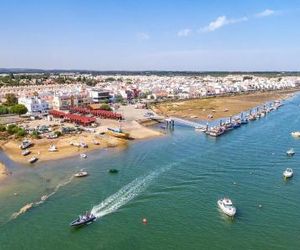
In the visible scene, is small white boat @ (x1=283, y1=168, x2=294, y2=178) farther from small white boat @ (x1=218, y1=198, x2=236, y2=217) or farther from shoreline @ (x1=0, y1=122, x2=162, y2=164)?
shoreline @ (x1=0, y1=122, x2=162, y2=164)

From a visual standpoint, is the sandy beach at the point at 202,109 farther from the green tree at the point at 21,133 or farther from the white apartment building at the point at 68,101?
the green tree at the point at 21,133

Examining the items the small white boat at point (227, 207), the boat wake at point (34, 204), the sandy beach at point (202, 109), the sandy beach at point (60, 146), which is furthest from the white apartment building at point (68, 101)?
the small white boat at point (227, 207)

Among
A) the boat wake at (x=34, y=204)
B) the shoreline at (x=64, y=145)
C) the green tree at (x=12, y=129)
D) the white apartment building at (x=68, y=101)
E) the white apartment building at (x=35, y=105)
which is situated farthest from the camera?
the white apartment building at (x=68, y=101)

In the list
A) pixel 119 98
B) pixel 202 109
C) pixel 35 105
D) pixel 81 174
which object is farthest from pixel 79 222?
pixel 119 98

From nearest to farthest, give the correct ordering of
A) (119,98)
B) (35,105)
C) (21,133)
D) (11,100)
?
(21,133), (35,105), (11,100), (119,98)

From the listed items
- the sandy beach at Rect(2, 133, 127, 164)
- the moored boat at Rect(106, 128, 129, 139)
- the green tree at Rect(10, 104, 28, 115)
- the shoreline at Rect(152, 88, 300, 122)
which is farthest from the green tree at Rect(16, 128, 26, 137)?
the shoreline at Rect(152, 88, 300, 122)

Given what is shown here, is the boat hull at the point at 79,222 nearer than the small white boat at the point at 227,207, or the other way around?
the boat hull at the point at 79,222

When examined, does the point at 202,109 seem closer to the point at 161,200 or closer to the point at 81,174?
the point at 81,174

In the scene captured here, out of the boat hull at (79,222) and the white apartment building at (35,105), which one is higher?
the white apartment building at (35,105)
